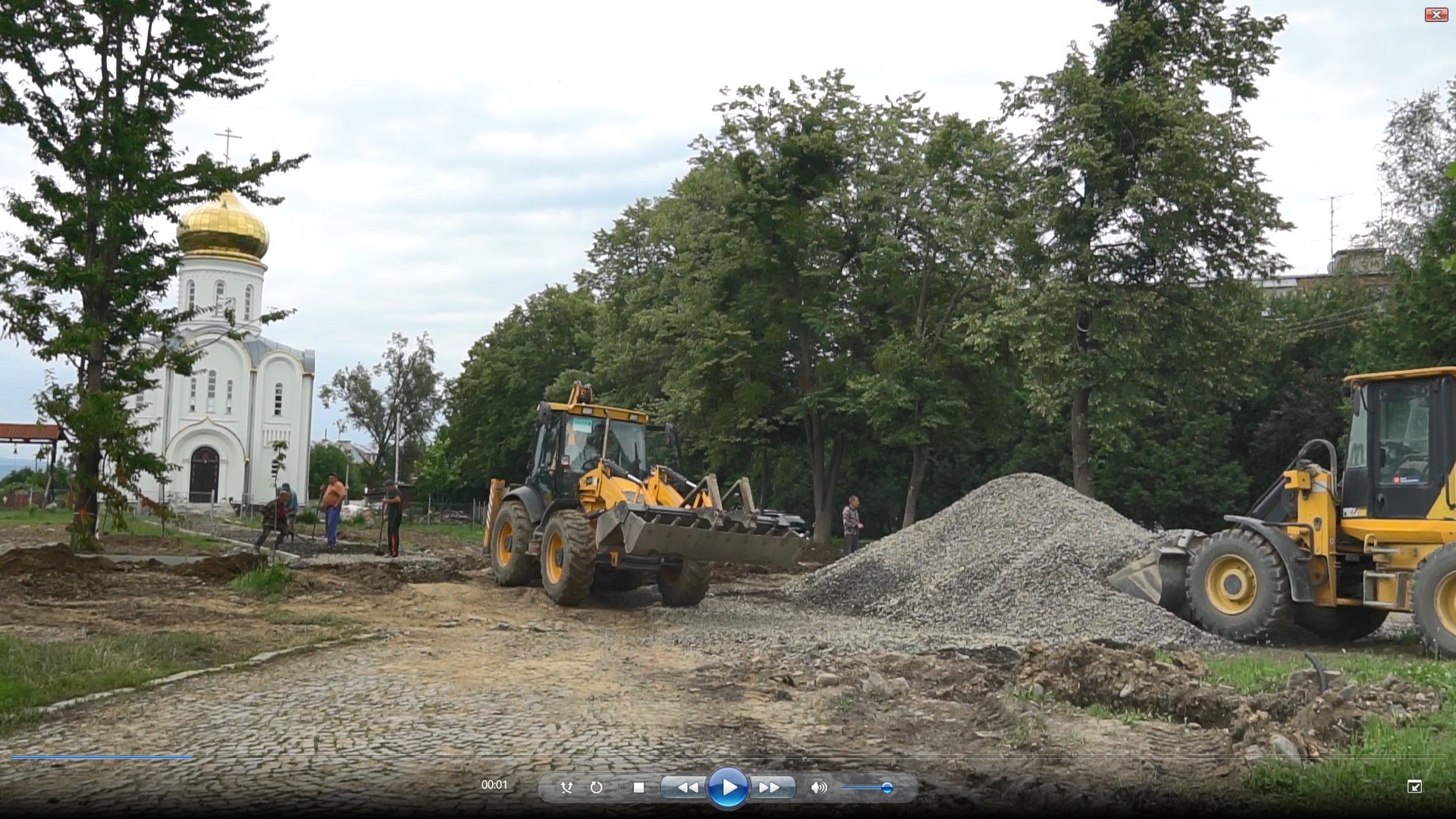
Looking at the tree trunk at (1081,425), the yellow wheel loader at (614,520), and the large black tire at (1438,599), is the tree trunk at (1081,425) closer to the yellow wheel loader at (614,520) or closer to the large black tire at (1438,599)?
the yellow wheel loader at (614,520)

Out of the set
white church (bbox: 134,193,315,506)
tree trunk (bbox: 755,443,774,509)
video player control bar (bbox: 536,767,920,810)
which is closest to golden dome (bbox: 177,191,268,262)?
white church (bbox: 134,193,315,506)

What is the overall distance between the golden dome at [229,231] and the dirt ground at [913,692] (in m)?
42.0

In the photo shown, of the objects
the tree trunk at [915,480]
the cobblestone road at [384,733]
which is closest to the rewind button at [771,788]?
the cobblestone road at [384,733]

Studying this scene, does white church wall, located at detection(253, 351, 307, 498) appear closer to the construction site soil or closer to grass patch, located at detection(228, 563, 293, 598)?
the construction site soil

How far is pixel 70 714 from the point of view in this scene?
22.0 feet

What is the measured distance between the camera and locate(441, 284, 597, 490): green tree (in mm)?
46781

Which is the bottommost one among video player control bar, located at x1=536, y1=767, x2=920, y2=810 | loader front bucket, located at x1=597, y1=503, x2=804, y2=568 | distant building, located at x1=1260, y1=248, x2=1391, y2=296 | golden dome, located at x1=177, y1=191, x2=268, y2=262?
video player control bar, located at x1=536, y1=767, x2=920, y2=810

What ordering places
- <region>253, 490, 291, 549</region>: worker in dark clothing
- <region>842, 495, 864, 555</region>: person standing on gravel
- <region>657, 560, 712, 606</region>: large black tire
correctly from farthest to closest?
<region>842, 495, 864, 555</region>: person standing on gravel, <region>253, 490, 291, 549</region>: worker in dark clothing, <region>657, 560, 712, 606</region>: large black tire

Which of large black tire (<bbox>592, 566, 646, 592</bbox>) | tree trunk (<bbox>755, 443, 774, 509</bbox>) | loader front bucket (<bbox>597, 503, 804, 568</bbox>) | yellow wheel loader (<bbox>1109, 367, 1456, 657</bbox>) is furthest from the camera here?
tree trunk (<bbox>755, 443, 774, 509</bbox>)

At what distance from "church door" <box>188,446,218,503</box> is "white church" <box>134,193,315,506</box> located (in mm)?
35

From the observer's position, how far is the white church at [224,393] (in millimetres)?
52156

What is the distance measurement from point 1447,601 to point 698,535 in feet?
23.8

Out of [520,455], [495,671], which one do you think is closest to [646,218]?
[520,455]

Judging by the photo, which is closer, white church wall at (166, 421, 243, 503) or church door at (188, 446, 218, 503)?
white church wall at (166, 421, 243, 503)
